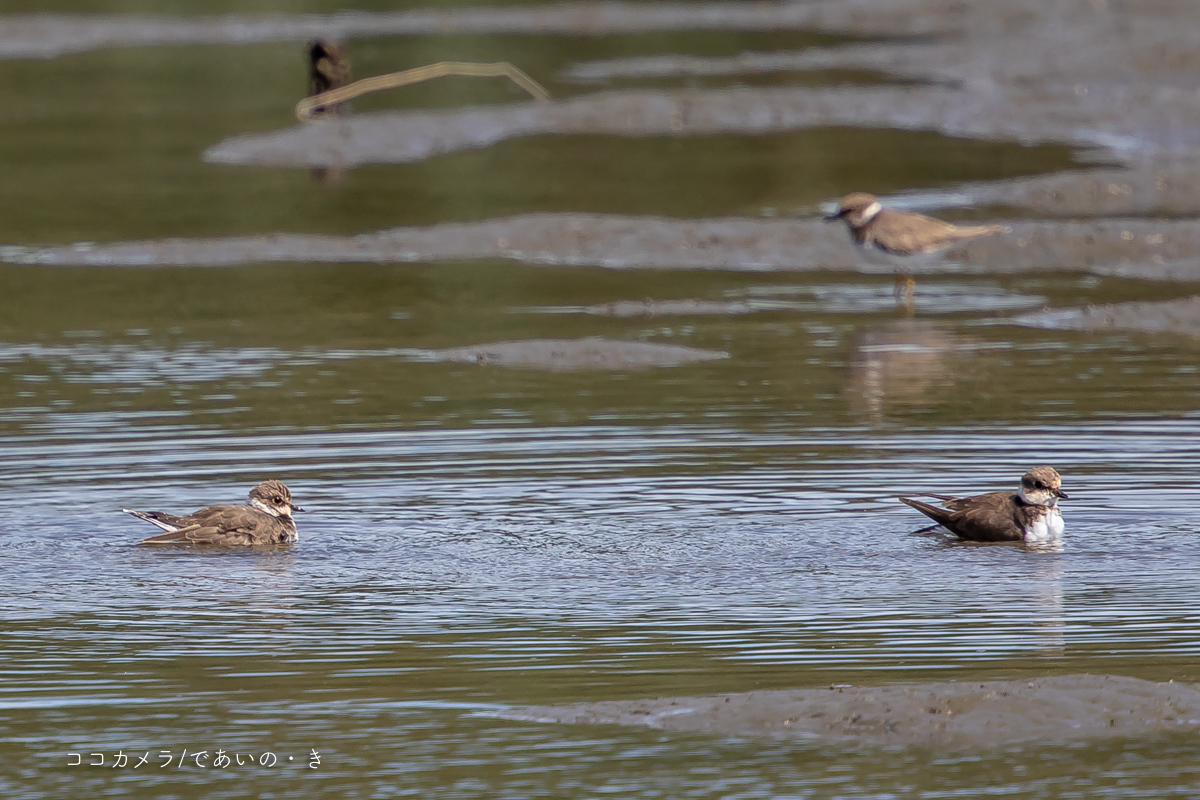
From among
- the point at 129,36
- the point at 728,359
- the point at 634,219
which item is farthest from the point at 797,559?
the point at 129,36

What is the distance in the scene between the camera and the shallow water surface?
290 inches

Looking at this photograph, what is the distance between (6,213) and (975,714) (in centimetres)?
1909

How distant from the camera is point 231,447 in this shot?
1288 centimetres

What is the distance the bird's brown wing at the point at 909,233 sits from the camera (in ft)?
63.8

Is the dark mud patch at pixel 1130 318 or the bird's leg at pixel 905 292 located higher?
the bird's leg at pixel 905 292

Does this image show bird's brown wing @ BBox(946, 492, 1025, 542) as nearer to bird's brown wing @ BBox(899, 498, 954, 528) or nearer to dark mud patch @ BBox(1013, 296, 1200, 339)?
bird's brown wing @ BBox(899, 498, 954, 528)

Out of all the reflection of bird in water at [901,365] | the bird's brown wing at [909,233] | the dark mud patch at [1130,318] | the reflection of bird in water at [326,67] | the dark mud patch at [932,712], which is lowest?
the dark mud patch at [932,712]

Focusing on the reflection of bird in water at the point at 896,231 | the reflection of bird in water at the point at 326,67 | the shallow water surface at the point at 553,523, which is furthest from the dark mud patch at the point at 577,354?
the reflection of bird in water at the point at 326,67

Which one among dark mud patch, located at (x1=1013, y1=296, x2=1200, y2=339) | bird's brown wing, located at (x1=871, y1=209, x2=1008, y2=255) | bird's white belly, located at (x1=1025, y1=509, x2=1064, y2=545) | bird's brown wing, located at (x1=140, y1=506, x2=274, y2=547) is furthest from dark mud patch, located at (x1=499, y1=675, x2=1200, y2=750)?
bird's brown wing, located at (x1=871, y1=209, x2=1008, y2=255)

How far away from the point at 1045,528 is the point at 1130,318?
24.5 ft

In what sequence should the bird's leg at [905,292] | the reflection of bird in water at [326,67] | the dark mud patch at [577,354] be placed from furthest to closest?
the reflection of bird in water at [326,67] → the bird's leg at [905,292] → the dark mud patch at [577,354]

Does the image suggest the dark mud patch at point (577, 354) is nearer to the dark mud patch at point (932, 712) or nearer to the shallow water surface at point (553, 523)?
the shallow water surface at point (553, 523)

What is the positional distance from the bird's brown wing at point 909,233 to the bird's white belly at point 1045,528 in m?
9.31

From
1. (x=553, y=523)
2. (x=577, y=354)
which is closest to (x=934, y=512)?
(x=553, y=523)
